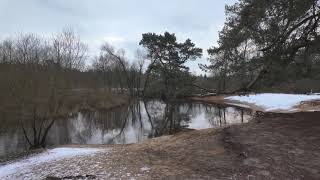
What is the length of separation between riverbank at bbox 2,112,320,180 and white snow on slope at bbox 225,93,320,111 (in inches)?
776

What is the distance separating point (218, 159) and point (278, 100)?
28.7 metres

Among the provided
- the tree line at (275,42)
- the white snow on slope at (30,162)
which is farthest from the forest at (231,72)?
the white snow on slope at (30,162)

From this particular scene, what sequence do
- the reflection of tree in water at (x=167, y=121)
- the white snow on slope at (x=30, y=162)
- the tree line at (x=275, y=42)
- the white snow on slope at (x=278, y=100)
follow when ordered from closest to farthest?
the white snow on slope at (x=30, y=162), the tree line at (x=275, y=42), the reflection of tree in water at (x=167, y=121), the white snow on slope at (x=278, y=100)

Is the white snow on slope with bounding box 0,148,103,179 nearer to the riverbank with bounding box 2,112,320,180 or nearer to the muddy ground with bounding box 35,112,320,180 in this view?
the riverbank with bounding box 2,112,320,180

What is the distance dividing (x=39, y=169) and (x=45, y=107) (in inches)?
499

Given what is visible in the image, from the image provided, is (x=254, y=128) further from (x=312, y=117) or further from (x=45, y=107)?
(x=45, y=107)

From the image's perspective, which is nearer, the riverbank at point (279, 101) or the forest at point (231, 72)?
the forest at point (231, 72)

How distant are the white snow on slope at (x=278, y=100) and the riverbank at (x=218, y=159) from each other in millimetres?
19709

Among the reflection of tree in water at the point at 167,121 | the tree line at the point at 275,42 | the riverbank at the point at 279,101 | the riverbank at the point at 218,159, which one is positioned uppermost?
the tree line at the point at 275,42

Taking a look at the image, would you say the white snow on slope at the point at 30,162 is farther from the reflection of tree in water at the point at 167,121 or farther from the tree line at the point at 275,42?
the reflection of tree in water at the point at 167,121

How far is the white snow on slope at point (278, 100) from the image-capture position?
108ft

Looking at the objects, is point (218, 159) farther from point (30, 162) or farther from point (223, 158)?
point (30, 162)

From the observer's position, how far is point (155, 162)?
1000cm

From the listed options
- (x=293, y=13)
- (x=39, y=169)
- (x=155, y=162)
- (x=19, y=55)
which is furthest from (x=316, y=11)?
(x=19, y=55)
